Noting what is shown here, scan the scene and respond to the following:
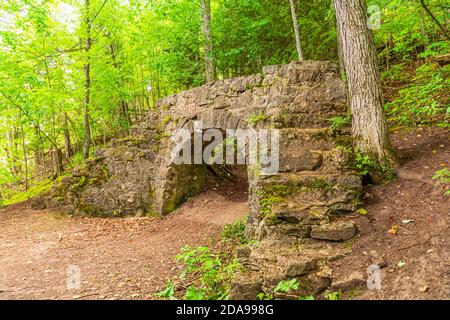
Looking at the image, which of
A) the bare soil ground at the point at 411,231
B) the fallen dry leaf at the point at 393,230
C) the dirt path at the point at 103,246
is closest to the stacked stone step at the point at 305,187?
the bare soil ground at the point at 411,231

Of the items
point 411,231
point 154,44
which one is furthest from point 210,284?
point 154,44

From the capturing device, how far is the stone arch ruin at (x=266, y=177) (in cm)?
388

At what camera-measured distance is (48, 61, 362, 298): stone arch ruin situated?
3.88 m

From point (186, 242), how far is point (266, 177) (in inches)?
99.8

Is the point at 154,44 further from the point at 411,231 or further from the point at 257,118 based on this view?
the point at 411,231

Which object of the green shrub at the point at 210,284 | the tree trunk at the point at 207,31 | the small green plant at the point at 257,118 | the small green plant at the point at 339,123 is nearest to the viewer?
the green shrub at the point at 210,284

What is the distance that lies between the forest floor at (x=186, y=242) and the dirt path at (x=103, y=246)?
0.06ft

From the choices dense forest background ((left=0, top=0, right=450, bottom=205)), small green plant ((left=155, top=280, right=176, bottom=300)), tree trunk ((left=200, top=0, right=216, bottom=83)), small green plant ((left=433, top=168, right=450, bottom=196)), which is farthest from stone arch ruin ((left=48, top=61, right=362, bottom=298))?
dense forest background ((left=0, top=0, right=450, bottom=205))

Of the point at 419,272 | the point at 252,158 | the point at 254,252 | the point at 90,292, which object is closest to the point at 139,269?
the point at 90,292

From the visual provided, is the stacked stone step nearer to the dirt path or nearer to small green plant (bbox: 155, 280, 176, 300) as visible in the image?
small green plant (bbox: 155, 280, 176, 300)

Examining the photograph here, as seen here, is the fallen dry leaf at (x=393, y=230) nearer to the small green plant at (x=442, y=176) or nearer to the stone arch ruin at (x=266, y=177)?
the stone arch ruin at (x=266, y=177)

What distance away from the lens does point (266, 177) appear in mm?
5023

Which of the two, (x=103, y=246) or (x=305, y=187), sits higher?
(x=305, y=187)

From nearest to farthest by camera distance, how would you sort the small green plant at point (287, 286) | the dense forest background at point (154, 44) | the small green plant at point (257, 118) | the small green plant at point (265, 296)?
1. the small green plant at point (287, 286)
2. the small green plant at point (265, 296)
3. the small green plant at point (257, 118)
4. the dense forest background at point (154, 44)
